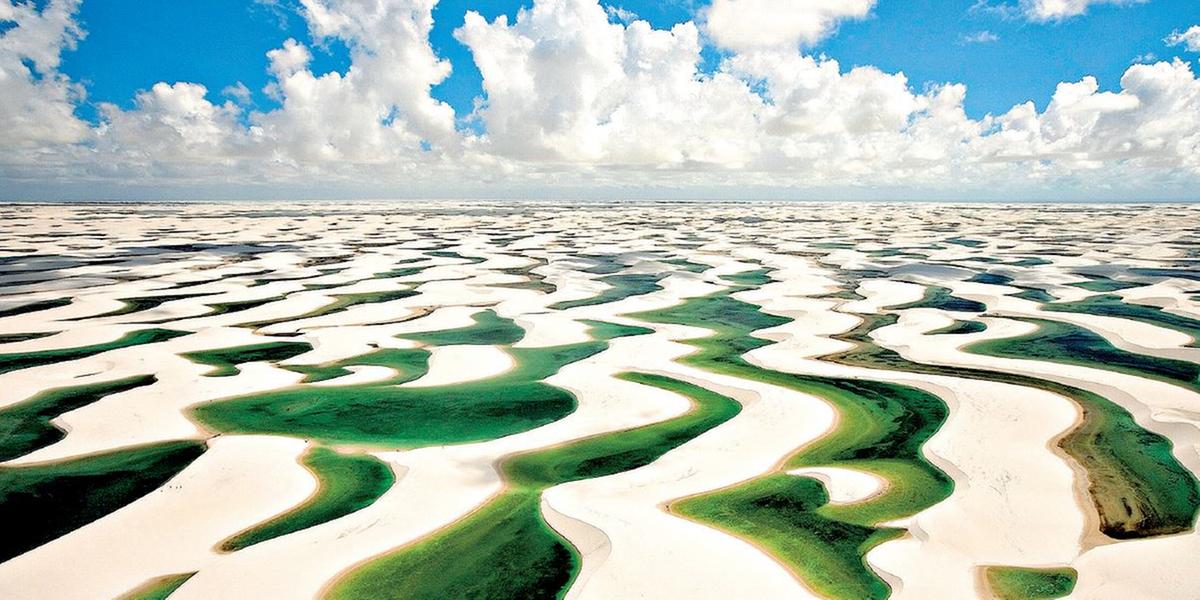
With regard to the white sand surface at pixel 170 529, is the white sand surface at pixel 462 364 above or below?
below

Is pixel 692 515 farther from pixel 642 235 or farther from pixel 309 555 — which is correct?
pixel 642 235

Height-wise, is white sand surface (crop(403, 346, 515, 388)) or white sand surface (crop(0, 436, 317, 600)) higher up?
white sand surface (crop(0, 436, 317, 600))

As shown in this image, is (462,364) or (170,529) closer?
(170,529)

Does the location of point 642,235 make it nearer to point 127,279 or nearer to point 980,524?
point 127,279

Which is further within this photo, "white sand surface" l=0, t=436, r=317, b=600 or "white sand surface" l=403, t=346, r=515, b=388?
"white sand surface" l=403, t=346, r=515, b=388

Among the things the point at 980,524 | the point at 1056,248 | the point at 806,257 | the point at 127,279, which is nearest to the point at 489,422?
the point at 980,524

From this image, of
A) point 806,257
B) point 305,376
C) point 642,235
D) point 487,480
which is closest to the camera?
point 487,480

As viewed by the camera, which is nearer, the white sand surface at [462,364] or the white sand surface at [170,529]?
the white sand surface at [170,529]

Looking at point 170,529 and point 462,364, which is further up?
point 170,529

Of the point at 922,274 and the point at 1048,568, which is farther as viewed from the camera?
the point at 922,274

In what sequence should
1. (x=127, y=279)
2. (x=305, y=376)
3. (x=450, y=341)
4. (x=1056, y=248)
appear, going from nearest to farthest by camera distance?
(x=305, y=376) < (x=450, y=341) < (x=127, y=279) < (x=1056, y=248)
